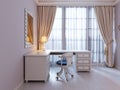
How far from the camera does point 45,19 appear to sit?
24.0ft

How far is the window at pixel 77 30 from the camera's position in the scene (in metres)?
7.45

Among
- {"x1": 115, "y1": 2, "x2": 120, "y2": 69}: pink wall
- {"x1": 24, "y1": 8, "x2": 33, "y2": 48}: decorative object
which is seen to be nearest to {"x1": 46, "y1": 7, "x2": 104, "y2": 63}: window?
{"x1": 115, "y1": 2, "x2": 120, "y2": 69}: pink wall

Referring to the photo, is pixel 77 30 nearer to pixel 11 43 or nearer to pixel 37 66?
pixel 37 66

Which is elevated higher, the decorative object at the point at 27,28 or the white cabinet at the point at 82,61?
the decorative object at the point at 27,28

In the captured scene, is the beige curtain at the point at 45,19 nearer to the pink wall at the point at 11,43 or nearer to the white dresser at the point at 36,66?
the white dresser at the point at 36,66

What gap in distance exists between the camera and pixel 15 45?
385 centimetres

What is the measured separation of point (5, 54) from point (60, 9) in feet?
15.6

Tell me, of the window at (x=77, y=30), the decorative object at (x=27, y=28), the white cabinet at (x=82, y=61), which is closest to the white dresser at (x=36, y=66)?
the decorative object at (x=27, y=28)

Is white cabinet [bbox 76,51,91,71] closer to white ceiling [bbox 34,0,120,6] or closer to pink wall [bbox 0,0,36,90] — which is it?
white ceiling [bbox 34,0,120,6]

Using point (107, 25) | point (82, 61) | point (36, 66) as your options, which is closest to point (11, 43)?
point (36, 66)

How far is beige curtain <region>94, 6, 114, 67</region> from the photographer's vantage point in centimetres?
721

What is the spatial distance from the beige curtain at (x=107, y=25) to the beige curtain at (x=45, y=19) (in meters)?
1.89

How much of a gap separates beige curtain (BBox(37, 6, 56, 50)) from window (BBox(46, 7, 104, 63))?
0.85ft

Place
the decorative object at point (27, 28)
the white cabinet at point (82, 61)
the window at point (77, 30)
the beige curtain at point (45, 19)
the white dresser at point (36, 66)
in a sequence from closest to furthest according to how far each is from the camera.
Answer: the white dresser at point (36, 66) < the decorative object at point (27, 28) < the white cabinet at point (82, 61) < the beige curtain at point (45, 19) < the window at point (77, 30)
